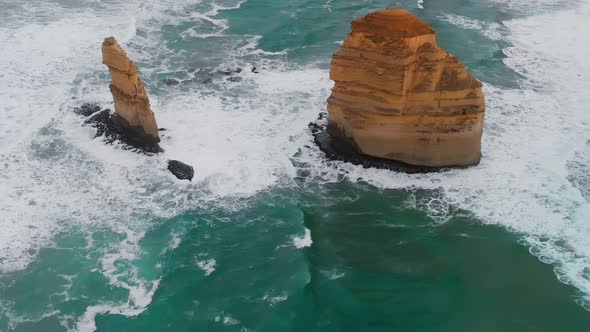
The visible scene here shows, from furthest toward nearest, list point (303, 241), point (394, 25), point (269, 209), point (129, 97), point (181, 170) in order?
point (129, 97)
point (181, 170)
point (394, 25)
point (269, 209)
point (303, 241)

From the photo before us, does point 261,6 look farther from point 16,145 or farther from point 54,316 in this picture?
point 54,316

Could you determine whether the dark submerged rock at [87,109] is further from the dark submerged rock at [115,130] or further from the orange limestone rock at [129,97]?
the orange limestone rock at [129,97]

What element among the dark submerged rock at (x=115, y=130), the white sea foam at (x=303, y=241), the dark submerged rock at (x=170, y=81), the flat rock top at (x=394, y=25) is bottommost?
the white sea foam at (x=303, y=241)

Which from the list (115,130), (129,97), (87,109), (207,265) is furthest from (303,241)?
(87,109)

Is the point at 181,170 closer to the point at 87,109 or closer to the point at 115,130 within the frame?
the point at 115,130

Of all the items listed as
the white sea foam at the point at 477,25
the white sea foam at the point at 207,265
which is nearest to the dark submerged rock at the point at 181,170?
the white sea foam at the point at 207,265

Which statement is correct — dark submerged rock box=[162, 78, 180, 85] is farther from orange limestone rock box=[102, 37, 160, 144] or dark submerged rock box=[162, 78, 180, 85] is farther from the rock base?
the rock base
